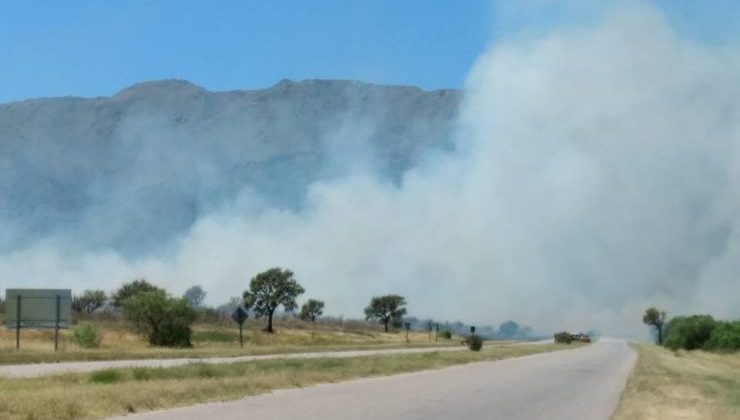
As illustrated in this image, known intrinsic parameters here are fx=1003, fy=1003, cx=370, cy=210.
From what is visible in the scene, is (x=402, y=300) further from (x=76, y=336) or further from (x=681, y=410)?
(x=681, y=410)

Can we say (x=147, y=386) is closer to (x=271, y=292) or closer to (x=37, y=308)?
(x=37, y=308)

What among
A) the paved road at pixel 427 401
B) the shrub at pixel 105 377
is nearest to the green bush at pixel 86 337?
the paved road at pixel 427 401

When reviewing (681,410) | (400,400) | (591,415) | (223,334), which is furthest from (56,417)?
(223,334)

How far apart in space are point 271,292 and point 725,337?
52261 millimetres

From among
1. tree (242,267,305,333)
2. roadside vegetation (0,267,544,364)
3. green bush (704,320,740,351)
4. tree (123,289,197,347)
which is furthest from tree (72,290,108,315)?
green bush (704,320,740,351)

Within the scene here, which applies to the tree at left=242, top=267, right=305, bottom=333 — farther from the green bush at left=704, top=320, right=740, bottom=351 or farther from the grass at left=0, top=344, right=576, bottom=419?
the grass at left=0, top=344, right=576, bottom=419

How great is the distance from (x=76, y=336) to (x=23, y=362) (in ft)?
61.1

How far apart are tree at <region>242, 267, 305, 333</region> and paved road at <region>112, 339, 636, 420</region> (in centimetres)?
8450

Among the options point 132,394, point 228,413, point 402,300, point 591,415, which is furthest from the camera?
point 402,300

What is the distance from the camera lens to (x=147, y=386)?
23.0 m

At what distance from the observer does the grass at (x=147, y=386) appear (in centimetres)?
1781

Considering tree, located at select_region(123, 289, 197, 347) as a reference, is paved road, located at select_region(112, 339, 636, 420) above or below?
below

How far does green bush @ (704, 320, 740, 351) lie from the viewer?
107 m

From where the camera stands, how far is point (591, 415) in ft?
73.7
